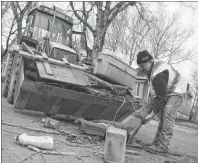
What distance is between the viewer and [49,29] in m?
8.59

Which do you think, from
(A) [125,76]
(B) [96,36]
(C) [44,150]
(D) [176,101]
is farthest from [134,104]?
(B) [96,36]

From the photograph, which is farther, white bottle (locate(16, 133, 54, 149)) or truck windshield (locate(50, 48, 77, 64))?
truck windshield (locate(50, 48, 77, 64))

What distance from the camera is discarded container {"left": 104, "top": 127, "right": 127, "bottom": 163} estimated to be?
3.39m

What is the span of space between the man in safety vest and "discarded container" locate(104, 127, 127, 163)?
2.58ft

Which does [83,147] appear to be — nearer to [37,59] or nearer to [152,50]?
[37,59]

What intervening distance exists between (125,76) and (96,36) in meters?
8.79

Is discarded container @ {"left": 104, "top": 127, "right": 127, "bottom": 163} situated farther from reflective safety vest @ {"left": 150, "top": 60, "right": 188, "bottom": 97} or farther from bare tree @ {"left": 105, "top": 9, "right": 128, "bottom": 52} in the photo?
bare tree @ {"left": 105, "top": 9, "right": 128, "bottom": 52}

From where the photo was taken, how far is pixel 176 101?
4820 mm

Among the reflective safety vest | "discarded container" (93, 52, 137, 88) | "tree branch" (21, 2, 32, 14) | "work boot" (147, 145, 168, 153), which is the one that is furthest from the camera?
"tree branch" (21, 2, 32, 14)

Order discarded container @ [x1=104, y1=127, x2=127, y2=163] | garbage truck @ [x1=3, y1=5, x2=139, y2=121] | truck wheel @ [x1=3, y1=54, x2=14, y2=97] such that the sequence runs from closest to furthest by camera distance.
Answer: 1. discarded container @ [x1=104, y1=127, x2=127, y2=163]
2. garbage truck @ [x1=3, y1=5, x2=139, y2=121]
3. truck wheel @ [x1=3, y1=54, x2=14, y2=97]

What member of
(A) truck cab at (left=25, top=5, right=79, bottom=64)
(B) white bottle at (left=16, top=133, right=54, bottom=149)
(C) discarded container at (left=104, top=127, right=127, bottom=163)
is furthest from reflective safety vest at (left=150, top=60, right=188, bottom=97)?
(A) truck cab at (left=25, top=5, right=79, bottom=64)

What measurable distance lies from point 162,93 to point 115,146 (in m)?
1.30

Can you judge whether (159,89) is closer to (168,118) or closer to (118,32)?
(168,118)

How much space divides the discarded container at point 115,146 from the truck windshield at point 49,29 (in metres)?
5.56
